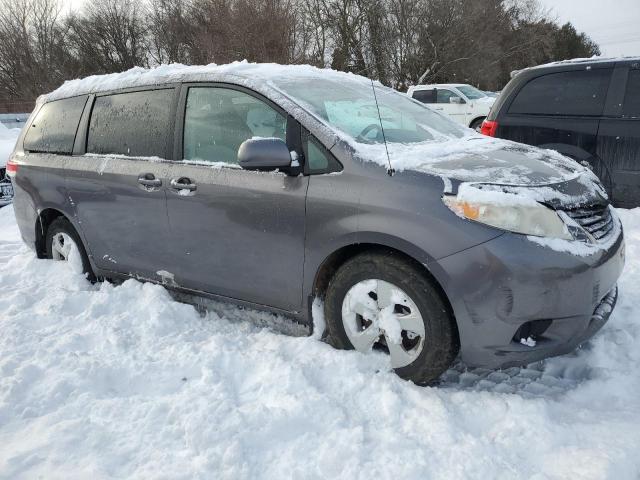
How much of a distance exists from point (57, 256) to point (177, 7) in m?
33.7

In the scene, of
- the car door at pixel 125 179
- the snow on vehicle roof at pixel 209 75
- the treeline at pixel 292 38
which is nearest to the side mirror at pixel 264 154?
the snow on vehicle roof at pixel 209 75

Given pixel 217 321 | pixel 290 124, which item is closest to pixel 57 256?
pixel 217 321

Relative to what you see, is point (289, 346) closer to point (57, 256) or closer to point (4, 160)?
point (57, 256)

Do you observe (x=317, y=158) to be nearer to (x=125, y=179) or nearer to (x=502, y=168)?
(x=502, y=168)

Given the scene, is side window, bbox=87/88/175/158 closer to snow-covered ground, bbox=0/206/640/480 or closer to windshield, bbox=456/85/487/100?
snow-covered ground, bbox=0/206/640/480

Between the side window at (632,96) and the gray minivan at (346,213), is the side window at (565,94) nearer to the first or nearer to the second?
the side window at (632,96)

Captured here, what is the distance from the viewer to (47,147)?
4.44 meters

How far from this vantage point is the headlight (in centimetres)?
236

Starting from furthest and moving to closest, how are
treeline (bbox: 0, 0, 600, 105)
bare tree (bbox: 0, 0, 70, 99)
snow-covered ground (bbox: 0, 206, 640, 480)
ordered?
1. bare tree (bbox: 0, 0, 70, 99)
2. treeline (bbox: 0, 0, 600, 105)
3. snow-covered ground (bbox: 0, 206, 640, 480)

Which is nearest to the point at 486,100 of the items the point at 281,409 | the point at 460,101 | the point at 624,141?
the point at 460,101

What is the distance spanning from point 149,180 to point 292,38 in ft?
71.5

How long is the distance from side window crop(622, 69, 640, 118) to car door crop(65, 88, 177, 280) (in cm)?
442

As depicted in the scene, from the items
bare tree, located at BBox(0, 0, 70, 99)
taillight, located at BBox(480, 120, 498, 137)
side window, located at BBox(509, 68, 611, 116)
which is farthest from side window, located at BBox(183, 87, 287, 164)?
bare tree, located at BBox(0, 0, 70, 99)

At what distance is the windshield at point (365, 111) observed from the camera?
300cm
